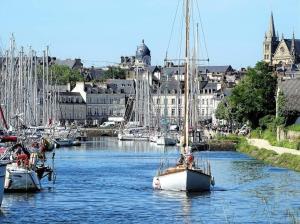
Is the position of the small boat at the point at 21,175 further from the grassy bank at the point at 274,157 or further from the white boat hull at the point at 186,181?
the grassy bank at the point at 274,157

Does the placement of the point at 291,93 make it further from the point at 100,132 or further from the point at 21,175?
the point at 100,132

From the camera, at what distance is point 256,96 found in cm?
12550

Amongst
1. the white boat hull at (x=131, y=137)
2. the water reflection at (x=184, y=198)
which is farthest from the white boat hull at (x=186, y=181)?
the white boat hull at (x=131, y=137)

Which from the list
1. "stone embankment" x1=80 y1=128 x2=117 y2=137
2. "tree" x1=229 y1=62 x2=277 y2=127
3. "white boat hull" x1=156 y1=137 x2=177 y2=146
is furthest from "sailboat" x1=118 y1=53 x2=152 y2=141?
"tree" x1=229 y1=62 x2=277 y2=127

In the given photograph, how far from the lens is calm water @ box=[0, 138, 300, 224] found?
47.5 meters

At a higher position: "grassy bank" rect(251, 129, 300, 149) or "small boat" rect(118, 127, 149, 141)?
"grassy bank" rect(251, 129, 300, 149)

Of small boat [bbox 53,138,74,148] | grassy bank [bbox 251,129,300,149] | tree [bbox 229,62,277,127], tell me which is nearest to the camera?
grassy bank [bbox 251,129,300,149]

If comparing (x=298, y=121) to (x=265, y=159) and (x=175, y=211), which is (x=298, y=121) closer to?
(x=265, y=159)

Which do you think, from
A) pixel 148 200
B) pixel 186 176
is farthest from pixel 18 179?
pixel 186 176

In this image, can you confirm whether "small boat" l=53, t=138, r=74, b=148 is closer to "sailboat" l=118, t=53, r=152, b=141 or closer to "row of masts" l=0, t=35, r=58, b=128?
"row of masts" l=0, t=35, r=58, b=128

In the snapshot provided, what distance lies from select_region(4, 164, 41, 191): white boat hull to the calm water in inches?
35.1

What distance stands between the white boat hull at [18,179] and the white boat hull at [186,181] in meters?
6.97

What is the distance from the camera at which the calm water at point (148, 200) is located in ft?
156

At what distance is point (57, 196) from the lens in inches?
2235
